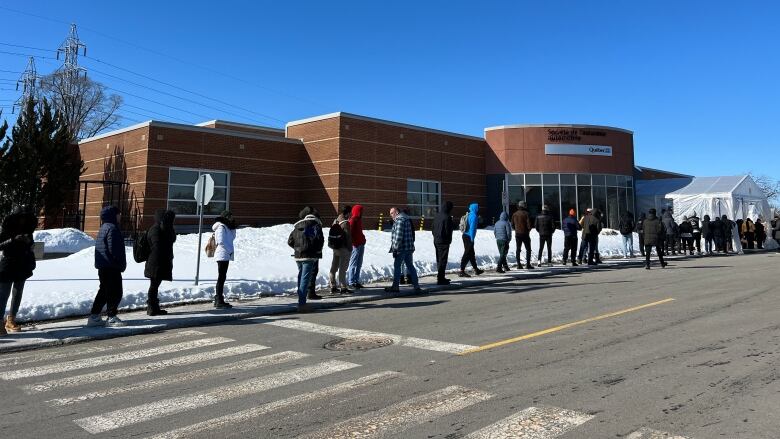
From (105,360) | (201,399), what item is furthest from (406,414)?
(105,360)

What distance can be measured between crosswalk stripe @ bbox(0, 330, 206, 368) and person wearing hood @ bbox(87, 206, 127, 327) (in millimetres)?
1013

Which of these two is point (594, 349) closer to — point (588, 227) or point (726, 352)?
point (726, 352)

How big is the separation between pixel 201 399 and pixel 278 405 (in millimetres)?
740

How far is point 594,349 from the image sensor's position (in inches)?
228

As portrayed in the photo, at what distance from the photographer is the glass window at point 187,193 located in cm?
2438

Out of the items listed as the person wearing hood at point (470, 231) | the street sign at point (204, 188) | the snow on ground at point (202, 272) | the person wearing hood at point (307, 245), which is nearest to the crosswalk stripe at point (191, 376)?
the person wearing hood at point (307, 245)

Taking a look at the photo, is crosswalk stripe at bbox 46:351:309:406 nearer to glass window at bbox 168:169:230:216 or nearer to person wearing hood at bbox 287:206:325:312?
person wearing hood at bbox 287:206:325:312

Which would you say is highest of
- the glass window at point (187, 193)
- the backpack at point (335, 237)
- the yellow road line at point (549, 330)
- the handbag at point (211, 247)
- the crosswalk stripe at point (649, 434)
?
the glass window at point (187, 193)

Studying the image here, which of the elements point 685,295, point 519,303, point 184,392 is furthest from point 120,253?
point 685,295

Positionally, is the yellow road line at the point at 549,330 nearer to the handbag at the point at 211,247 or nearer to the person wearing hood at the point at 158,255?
the person wearing hood at the point at 158,255

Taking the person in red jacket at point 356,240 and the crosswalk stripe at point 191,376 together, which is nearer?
the crosswalk stripe at point 191,376

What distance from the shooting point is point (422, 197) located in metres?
30.9

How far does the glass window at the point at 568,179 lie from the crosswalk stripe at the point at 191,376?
30.4 meters

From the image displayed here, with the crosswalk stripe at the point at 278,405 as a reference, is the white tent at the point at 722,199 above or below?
above
